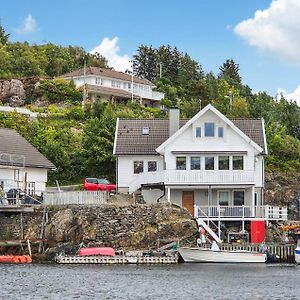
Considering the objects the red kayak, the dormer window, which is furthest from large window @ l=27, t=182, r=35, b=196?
the dormer window

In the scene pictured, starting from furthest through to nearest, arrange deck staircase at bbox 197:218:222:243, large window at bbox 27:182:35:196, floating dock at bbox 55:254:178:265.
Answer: large window at bbox 27:182:35:196 < deck staircase at bbox 197:218:222:243 < floating dock at bbox 55:254:178:265

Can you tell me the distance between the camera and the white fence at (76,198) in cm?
6750

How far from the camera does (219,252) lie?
2470 inches

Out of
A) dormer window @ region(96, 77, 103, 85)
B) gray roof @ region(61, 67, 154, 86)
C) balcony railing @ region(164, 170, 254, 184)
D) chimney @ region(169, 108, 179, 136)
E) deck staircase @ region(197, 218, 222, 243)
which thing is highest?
gray roof @ region(61, 67, 154, 86)

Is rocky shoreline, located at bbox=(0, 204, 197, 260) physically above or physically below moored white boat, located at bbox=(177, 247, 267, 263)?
above

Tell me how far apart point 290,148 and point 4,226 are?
3664cm

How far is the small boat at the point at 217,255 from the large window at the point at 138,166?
15237 mm

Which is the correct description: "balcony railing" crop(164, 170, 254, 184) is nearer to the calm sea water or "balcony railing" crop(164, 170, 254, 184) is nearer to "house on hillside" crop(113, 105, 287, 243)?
"house on hillside" crop(113, 105, 287, 243)

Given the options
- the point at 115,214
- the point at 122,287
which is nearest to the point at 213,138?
the point at 115,214

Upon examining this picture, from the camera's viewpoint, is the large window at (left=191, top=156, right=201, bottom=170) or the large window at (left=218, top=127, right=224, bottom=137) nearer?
the large window at (left=191, top=156, right=201, bottom=170)

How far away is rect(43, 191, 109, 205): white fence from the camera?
221 feet

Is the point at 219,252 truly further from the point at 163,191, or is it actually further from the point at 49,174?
the point at 49,174

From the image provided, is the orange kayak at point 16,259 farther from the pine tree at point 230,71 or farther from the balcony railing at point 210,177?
the pine tree at point 230,71

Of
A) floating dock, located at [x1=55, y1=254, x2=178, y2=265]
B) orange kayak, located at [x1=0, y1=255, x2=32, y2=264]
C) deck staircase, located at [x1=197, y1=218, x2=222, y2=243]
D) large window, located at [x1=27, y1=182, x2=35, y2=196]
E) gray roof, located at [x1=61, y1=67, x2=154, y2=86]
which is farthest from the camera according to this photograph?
gray roof, located at [x1=61, y1=67, x2=154, y2=86]
